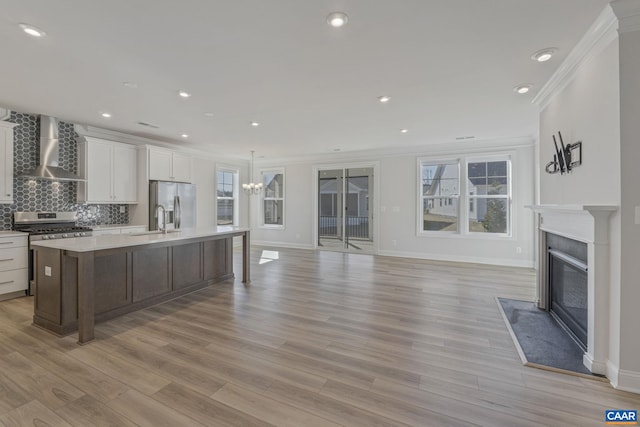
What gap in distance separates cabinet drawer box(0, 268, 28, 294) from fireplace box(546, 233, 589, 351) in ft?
21.1

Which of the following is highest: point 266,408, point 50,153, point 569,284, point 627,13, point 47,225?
point 627,13

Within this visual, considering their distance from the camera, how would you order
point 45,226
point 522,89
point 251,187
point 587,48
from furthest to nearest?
point 251,187, point 45,226, point 522,89, point 587,48

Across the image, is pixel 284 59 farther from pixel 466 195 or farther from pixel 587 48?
pixel 466 195

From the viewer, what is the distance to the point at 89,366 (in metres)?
2.22

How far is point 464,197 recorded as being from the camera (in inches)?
253

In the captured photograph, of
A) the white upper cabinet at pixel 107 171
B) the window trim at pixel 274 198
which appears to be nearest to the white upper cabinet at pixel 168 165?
the white upper cabinet at pixel 107 171

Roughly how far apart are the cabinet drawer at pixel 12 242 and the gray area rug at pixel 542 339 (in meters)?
5.98

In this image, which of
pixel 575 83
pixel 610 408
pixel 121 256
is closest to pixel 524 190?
pixel 575 83

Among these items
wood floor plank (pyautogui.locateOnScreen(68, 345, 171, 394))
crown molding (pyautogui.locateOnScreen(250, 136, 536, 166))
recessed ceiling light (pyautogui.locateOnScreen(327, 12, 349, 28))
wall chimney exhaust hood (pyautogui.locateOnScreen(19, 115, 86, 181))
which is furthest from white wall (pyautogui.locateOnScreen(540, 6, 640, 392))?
wall chimney exhaust hood (pyautogui.locateOnScreen(19, 115, 86, 181))

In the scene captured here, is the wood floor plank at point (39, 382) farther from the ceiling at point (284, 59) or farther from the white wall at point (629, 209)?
the white wall at point (629, 209)

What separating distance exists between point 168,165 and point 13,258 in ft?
9.38

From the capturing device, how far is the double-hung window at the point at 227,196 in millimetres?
7977

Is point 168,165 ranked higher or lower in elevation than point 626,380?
higher

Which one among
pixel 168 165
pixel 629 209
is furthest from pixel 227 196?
pixel 629 209
